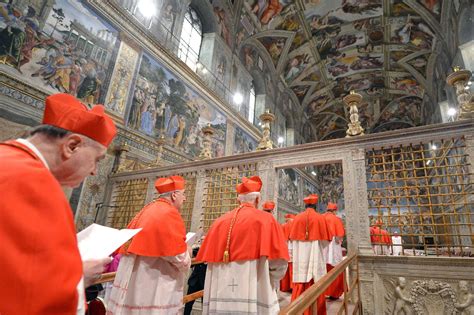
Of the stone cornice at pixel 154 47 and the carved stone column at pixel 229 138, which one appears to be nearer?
the stone cornice at pixel 154 47

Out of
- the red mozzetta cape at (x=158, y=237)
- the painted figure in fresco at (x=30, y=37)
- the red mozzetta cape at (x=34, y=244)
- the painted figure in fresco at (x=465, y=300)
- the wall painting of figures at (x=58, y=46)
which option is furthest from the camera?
the painted figure in fresco at (x=30, y=37)

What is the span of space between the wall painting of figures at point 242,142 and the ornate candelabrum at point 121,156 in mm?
6915

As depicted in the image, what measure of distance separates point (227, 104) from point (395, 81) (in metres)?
17.3

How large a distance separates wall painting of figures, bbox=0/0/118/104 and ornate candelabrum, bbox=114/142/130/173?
1.67m

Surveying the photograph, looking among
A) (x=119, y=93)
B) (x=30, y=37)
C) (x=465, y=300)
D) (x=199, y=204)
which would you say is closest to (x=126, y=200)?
(x=199, y=204)

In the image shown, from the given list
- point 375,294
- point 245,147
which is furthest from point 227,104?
point 375,294

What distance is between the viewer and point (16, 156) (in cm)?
89

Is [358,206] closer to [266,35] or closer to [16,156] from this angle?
[16,156]

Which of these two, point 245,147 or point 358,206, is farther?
point 245,147

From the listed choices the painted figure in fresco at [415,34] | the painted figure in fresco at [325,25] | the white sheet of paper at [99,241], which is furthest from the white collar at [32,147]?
the painted figure in fresco at [415,34]

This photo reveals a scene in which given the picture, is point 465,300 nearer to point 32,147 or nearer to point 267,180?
point 267,180

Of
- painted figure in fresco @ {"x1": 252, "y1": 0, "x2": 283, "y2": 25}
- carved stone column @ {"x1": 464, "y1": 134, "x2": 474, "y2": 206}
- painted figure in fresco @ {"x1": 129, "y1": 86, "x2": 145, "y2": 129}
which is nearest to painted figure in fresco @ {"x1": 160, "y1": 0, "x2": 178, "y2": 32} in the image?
painted figure in fresco @ {"x1": 129, "y1": 86, "x2": 145, "y2": 129}

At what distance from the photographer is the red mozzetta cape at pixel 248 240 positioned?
273 centimetres

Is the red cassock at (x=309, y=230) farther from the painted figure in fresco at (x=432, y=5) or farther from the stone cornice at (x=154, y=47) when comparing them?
the painted figure in fresco at (x=432, y=5)
